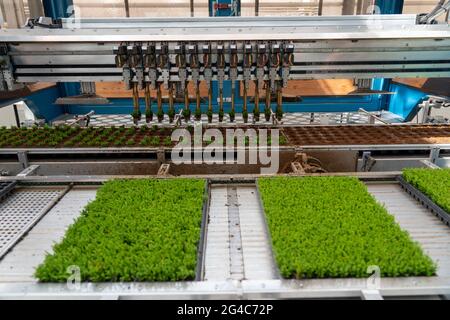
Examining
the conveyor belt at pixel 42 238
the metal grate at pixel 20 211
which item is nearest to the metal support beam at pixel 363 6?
the conveyor belt at pixel 42 238

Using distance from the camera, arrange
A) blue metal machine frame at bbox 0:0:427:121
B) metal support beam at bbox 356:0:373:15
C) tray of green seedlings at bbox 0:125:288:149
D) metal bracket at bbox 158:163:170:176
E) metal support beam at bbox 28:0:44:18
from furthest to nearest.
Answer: metal support beam at bbox 356:0:373:15, metal support beam at bbox 28:0:44:18, blue metal machine frame at bbox 0:0:427:121, tray of green seedlings at bbox 0:125:288:149, metal bracket at bbox 158:163:170:176

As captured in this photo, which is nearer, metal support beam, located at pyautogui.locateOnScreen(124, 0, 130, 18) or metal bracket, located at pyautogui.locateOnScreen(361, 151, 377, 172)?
metal bracket, located at pyautogui.locateOnScreen(361, 151, 377, 172)

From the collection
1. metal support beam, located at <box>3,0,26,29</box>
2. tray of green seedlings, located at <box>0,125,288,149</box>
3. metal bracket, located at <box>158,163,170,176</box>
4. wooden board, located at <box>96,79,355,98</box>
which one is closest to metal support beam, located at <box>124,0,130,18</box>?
wooden board, located at <box>96,79,355,98</box>

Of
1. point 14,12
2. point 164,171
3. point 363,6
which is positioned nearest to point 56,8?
point 14,12

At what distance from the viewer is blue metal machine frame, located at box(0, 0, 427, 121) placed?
14.3ft

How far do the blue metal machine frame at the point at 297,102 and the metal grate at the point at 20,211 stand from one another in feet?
8.52

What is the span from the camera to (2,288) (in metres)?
1.21

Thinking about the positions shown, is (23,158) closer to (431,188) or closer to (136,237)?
(136,237)

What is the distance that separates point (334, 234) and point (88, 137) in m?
2.15

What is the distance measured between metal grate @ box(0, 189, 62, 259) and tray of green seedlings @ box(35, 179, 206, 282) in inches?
11.1

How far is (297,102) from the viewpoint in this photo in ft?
15.4

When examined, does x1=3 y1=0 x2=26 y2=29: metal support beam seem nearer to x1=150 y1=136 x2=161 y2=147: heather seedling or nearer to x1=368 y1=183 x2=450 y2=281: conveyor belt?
x1=150 y1=136 x2=161 y2=147: heather seedling

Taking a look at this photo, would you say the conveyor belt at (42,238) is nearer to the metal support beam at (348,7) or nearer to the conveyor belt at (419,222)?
the conveyor belt at (419,222)

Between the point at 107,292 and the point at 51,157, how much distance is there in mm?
1727
